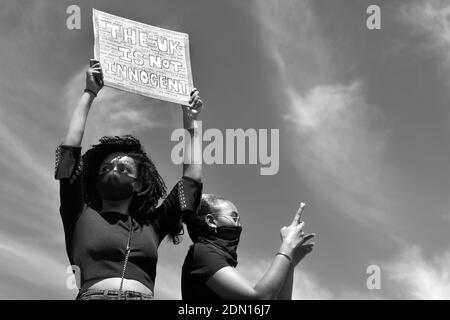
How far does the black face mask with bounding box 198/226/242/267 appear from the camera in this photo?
709 cm

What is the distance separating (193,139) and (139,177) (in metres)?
0.65

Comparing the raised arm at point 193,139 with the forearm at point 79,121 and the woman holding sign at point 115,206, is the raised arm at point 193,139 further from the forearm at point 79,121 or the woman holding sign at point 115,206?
the forearm at point 79,121

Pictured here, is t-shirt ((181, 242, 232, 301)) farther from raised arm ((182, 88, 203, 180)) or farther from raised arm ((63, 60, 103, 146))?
raised arm ((63, 60, 103, 146))

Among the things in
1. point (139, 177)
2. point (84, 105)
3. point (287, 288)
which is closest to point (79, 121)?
point (84, 105)

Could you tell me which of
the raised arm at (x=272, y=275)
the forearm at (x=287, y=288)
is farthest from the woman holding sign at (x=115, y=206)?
the forearm at (x=287, y=288)

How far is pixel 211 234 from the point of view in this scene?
7.17 m

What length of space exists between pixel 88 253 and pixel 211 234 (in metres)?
1.26

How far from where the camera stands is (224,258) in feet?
22.5

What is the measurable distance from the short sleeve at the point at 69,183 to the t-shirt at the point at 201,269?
1.12m

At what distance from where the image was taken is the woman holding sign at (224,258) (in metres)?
6.33
